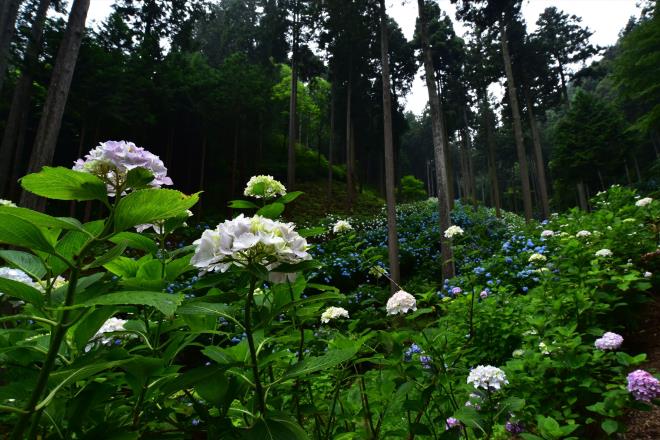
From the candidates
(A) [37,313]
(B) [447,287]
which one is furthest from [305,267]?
(B) [447,287]

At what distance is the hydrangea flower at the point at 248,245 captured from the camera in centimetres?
81

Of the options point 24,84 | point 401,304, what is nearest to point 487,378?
point 401,304

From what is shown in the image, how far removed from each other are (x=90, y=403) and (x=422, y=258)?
10088 millimetres

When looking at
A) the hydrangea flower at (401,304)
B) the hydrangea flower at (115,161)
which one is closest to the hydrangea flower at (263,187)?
the hydrangea flower at (115,161)

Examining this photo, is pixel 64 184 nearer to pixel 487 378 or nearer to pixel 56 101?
pixel 487 378

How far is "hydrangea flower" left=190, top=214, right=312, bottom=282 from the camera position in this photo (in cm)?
81

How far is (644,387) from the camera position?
160 centimetres

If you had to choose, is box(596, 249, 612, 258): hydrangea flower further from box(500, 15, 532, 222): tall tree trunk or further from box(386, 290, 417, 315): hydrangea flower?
box(500, 15, 532, 222): tall tree trunk

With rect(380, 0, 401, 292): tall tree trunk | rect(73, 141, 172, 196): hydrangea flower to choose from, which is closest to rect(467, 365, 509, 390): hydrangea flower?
rect(73, 141, 172, 196): hydrangea flower

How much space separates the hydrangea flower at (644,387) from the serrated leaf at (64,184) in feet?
7.16

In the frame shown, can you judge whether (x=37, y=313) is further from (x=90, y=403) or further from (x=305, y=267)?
(x=305, y=267)

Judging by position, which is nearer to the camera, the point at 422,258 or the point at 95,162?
the point at 95,162

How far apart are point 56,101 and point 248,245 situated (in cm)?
657

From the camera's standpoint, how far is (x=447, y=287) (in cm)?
554
